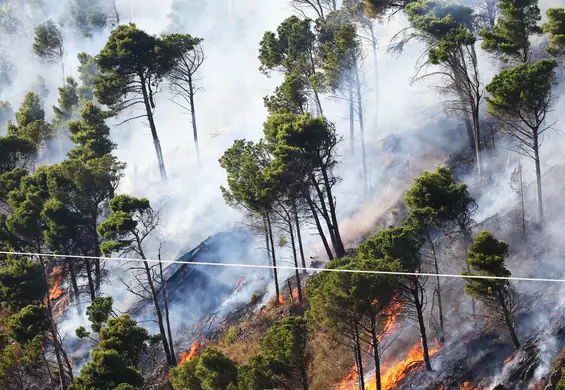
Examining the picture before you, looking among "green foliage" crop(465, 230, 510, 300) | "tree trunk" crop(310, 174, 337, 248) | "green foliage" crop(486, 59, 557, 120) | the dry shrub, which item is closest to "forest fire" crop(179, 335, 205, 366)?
the dry shrub

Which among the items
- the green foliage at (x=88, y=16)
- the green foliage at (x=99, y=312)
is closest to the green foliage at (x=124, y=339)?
the green foliage at (x=99, y=312)

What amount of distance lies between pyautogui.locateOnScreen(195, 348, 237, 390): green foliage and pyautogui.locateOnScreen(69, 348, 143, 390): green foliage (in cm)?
269

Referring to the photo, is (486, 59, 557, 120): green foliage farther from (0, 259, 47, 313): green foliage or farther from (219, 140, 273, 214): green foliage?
(0, 259, 47, 313): green foliage

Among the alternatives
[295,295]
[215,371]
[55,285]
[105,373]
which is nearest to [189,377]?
[215,371]

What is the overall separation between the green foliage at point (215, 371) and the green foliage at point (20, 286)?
11.1 metres

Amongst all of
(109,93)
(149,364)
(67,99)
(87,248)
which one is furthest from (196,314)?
(67,99)

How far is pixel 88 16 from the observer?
7506cm

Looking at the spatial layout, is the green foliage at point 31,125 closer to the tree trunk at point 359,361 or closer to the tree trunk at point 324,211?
the tree trunk at point 324,211

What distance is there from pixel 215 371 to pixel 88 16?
221 feet

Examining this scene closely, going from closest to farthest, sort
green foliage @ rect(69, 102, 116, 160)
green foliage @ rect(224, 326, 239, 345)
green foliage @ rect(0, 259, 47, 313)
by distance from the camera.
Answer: green foliage @ rect(0, 259, 47, 313) < green foliage @ rect(224, 326, 239, 345) < green foliage @ rect(69, 102, 116, 160)

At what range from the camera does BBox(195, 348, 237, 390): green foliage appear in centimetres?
1909

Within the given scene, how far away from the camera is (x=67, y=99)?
5419 cm

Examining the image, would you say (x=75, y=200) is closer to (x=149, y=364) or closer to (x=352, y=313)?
(x=149, y=364)

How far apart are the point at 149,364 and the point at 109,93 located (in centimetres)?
1838
